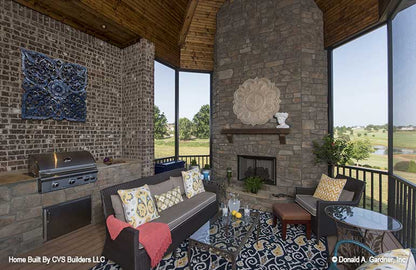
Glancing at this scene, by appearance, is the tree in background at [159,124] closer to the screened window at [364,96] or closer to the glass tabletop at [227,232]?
the glass tabletop at [227,232]

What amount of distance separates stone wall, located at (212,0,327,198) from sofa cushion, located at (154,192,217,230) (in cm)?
152

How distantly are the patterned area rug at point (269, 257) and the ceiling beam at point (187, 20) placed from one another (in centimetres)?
496

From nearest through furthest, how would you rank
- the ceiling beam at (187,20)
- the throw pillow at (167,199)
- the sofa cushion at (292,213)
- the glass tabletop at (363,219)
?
the glass tabletop at (363,219)
the throw pillow at (167,199)
the sofa cushion at (292,213)
the ceiling beam at (187,20)

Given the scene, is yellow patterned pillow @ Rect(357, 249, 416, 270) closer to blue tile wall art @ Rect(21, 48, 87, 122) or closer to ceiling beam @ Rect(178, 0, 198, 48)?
blue tile wall art @ Rect(21, 48, 87, 122)

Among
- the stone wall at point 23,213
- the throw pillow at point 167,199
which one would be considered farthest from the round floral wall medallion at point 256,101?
the stone wall at point 23,213

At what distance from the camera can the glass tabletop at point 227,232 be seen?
1.98 meters

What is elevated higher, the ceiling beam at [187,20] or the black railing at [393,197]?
the ceiling beam at [187,20]

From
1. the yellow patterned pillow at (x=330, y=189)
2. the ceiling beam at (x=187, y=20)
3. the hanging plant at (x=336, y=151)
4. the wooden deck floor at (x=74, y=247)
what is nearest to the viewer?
the wooden deck floor at (x=74, y=247)

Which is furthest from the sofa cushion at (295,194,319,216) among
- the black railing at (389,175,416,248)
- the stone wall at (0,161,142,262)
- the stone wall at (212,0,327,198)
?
the stone wall at (0,161,142,262)

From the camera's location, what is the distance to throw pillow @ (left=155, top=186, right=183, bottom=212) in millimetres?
2646

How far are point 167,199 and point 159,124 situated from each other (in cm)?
247

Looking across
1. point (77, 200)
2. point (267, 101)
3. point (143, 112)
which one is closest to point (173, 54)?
point (143, 112)

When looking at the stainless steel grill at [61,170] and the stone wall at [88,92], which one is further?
the stone wall at [88,92]

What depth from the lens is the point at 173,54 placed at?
4980mm
